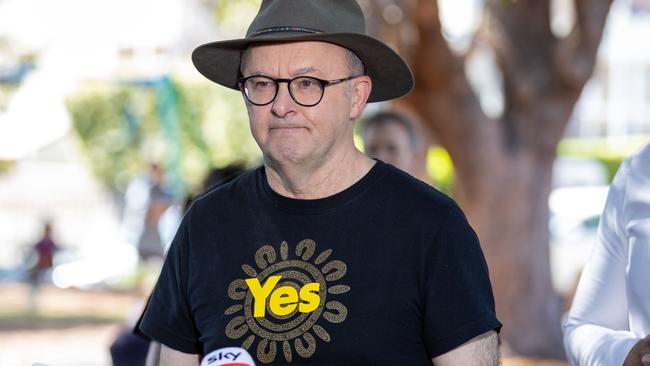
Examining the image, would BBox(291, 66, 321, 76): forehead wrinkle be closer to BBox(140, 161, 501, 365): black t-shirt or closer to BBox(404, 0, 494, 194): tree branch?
BBox(140, 161, 501, 365): black t-shirt

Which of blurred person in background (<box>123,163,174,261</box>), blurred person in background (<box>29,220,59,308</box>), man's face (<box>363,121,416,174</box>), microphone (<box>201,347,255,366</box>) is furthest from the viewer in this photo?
blurred person in background (<box>123,163,174,261</box>)

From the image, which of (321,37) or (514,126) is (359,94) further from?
(514,126)

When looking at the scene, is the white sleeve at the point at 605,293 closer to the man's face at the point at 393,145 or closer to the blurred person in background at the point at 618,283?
the blurred person in background at the point at 618,283

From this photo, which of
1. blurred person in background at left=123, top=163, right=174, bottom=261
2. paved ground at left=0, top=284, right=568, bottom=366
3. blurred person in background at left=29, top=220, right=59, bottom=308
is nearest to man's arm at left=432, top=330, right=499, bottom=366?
paved ground at left=0, top=284, right=568, bottom=366

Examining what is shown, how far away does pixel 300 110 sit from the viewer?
310 centimetres

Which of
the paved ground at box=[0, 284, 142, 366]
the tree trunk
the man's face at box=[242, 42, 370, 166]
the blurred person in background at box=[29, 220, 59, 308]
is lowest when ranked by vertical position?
the paved ground at box=[0, 284, 142, 366]

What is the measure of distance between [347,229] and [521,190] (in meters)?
9.96

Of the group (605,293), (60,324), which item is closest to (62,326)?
(60,324)

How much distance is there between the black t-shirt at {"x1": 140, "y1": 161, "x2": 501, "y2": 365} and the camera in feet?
10.1

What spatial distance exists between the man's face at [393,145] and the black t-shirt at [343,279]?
2948mm

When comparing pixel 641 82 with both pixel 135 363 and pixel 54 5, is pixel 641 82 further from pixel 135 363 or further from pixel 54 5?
pixel 135 363

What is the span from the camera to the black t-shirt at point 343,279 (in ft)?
10.1

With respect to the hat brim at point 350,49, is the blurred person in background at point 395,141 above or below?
below

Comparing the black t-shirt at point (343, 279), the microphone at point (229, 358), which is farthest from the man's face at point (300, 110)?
the microphone at point (229, 358)
